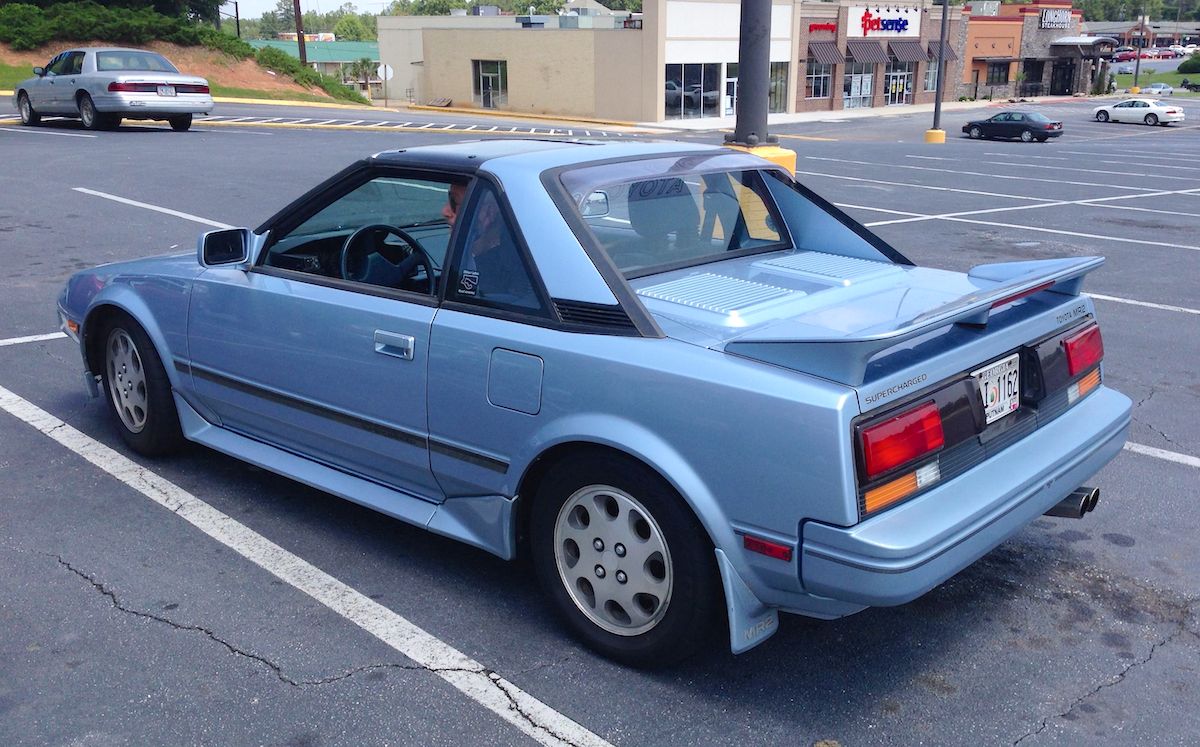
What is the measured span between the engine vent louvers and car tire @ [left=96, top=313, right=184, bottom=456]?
7.77 feet

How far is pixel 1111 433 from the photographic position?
3.93m

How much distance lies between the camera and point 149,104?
2202 centimetres

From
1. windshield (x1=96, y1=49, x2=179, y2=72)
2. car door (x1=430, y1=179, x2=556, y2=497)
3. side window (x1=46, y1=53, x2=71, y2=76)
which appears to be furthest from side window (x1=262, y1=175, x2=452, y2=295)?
side window (x1=46, y1=53, x2=71, y2=76)

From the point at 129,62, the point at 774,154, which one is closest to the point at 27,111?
the point at 129,62

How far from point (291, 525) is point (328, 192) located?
1.38 m

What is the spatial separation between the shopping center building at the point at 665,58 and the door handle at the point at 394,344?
43137 millimetres

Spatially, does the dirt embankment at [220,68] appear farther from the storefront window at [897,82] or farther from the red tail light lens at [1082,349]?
the red tail light lens at [1082,349]

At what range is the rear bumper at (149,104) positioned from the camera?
2180 centimetres

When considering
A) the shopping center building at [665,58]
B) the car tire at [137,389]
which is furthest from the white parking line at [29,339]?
the shopping center building at [665,58]

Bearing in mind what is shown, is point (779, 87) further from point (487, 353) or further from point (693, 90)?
point (487, 353)

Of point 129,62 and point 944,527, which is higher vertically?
point 129,62

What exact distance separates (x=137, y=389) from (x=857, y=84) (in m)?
61.8

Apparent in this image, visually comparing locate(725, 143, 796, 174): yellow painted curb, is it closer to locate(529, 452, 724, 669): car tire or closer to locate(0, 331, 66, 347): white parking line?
locate(0, 331, 66, 347): white parking line

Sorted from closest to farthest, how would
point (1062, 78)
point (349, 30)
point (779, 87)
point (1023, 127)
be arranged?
point (1023, 127) < point (779, 87) < point (1062, 78) < point (349, 30)
